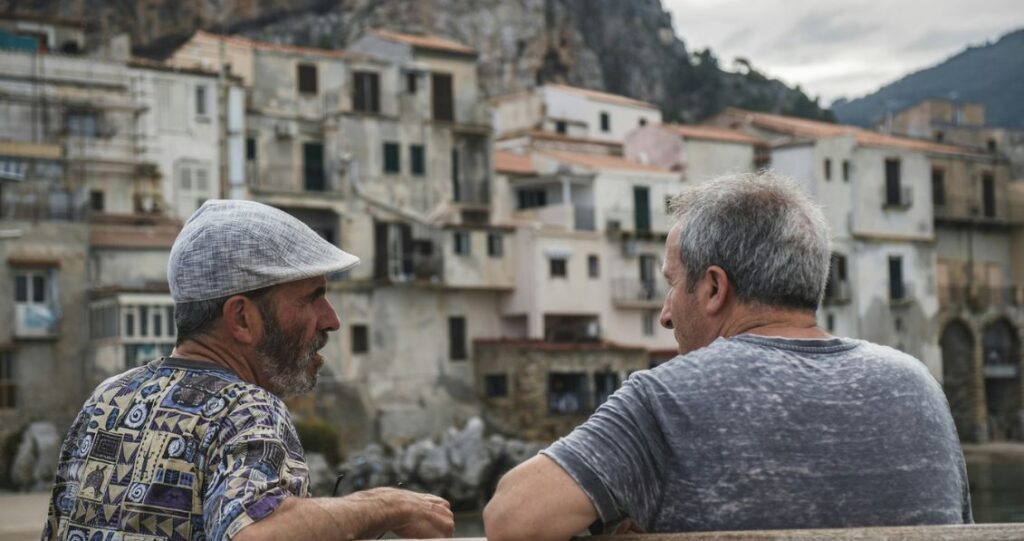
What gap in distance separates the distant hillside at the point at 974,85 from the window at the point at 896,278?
150 feet

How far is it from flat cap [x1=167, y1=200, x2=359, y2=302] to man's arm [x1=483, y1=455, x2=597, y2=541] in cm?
74

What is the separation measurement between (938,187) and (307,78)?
85.1 feet

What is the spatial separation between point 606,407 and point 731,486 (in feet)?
0.98

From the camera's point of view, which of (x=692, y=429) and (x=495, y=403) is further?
(x=495, y=403)

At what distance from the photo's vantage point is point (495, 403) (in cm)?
4316

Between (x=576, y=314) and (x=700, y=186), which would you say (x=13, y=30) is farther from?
(x=700, y=186)

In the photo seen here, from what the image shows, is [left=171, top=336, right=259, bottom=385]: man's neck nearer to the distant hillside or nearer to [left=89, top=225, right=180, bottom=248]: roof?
[left=89, top=225, right=180, bottom=248]: roof

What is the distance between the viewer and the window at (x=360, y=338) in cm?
4206

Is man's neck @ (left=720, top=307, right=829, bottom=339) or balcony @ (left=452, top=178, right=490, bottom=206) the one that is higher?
balcony @ (left=452, top=178, right=490, bottom=206)

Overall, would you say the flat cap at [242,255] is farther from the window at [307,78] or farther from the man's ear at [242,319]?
the window at [307,78]

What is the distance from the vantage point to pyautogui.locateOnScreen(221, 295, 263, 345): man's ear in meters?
3.45

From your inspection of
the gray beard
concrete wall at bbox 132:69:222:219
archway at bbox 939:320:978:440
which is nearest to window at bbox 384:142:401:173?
concrete wall at bbox 132:69:222:219

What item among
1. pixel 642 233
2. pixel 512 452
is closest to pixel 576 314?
pixel 642 233

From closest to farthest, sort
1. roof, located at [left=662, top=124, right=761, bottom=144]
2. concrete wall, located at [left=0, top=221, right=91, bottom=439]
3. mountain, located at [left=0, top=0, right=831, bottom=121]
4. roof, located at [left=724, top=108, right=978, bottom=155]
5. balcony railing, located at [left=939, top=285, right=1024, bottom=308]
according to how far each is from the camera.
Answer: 1. concrete wall, located at [left=0, top=221, right=91, bottom=439]
2. roof, located at [left=662, top=124, right=761, bottom=144]
3. roof, located at [left=724, top=108, right=978, bottom=155]
4. balcony railing, located at [left=939, top=285, right=1024, bottom=308]
5. mountain, located at [left=0, top=0, right=831, bottom=121]
